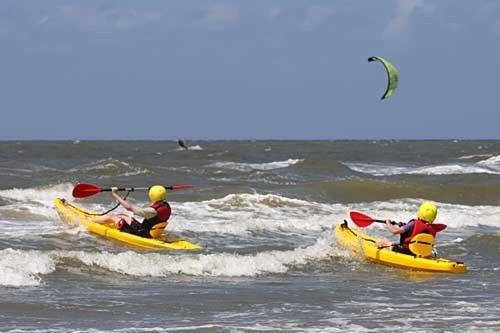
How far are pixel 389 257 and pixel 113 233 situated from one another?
3794 millimetres

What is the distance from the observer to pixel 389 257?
1185cm

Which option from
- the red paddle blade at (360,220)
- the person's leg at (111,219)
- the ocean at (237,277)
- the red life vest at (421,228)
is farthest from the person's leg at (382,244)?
the person's leg at (111,219)

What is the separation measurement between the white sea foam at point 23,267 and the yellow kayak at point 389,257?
3.94 meters

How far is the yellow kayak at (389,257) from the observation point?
11.2 meters

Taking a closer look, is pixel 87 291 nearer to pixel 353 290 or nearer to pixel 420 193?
pixel 353 290

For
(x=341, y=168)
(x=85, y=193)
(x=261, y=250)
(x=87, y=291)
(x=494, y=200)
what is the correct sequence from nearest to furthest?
1. (x=87, y=291)
2. (x=261, y=250)
3. (x=85, y=193)
4. (x=494, y=200)
5. (x=341, y=168)

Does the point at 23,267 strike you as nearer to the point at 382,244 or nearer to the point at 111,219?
the point at 111,219

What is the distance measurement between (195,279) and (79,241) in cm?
339

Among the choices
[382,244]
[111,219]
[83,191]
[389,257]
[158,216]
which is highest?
[83,191]

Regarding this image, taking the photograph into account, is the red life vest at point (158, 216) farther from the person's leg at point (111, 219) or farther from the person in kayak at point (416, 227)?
the person in kayak at point (416, 227)

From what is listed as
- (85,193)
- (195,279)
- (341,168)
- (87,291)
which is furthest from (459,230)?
(341,168)

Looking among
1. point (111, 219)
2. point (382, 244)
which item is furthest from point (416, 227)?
point (111, 219)

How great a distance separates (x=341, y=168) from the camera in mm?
35406

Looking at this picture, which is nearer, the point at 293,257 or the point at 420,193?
the point at 293,257
